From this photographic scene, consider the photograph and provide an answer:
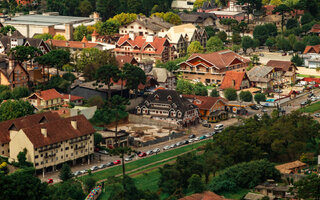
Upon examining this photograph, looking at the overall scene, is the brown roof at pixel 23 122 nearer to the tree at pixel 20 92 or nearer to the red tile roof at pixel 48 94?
the red tile roof at pixel 48 94

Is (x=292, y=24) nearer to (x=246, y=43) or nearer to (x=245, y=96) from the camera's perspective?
(x=246, y=43)

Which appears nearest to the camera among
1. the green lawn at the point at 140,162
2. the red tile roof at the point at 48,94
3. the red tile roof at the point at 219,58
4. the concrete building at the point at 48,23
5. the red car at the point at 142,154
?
the green lawn at the point at 140,162

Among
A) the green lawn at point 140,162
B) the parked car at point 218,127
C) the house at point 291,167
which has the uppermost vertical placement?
the house at point 291,167

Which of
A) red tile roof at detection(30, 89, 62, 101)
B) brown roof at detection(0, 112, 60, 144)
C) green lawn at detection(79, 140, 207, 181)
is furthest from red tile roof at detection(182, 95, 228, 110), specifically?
brown roof at detection(0, 112, 60, 144)

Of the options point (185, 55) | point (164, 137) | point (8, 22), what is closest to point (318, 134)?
point (164, 137)

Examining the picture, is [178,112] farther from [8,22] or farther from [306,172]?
[8,22]

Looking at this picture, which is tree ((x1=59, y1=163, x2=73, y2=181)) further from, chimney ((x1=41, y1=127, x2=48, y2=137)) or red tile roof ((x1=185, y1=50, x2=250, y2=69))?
red tile roof ((x1=185, y1=50, x2=250, y2=69))

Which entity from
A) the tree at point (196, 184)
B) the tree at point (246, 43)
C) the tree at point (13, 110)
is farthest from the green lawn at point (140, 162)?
the tree at point (246, 43)

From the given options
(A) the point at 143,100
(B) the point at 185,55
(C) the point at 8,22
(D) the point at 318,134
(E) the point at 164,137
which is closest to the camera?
(D) the point at 318,134
